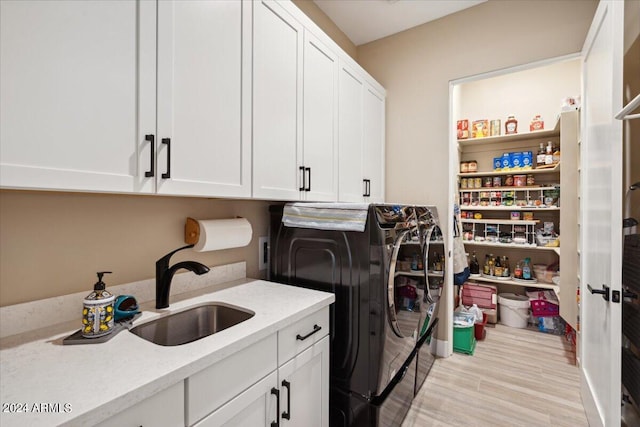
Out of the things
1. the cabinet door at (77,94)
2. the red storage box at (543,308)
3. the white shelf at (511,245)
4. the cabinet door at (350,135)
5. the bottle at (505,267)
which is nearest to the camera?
the cabinet door at (77,94)

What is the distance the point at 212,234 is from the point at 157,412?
80 cm

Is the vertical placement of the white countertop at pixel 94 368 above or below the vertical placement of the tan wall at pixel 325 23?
below

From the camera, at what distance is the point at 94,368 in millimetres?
767

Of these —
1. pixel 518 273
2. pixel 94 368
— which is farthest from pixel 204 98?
pixel 518 273

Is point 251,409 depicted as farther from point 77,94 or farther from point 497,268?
point 497,268

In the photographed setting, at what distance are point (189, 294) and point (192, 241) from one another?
0.82 ft

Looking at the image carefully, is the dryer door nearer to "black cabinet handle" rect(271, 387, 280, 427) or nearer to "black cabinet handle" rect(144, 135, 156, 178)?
"black cabinet handle" rect(271, 387, 280, 427)

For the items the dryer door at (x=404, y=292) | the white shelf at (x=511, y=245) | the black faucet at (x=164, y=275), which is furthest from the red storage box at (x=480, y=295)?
the black faucet at (x=164, y=275)

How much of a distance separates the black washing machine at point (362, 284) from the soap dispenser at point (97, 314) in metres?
0.91

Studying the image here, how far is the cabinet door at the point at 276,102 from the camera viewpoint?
4.60 ft

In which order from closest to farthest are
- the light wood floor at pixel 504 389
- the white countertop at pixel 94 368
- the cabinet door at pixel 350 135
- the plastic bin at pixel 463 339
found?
the white countertop at pixel 94 368, the light wood floor at pixel 504 389, the cabinet door at pixel 350 135, the plastic bin at pixel 463 339

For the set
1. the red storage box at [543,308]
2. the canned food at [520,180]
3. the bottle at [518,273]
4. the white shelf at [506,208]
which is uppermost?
the canned food at [520,180]

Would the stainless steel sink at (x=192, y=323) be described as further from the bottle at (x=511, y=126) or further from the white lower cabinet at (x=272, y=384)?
the bottle at (x=511, y=126)

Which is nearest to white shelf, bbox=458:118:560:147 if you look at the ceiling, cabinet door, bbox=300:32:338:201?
the ceiling
